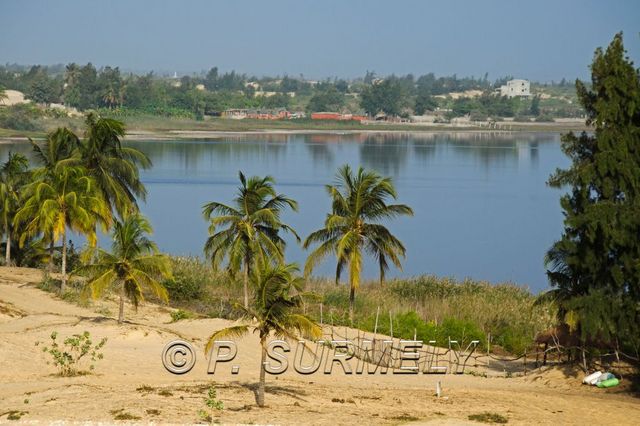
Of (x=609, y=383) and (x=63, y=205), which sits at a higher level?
(x=63, y=205)

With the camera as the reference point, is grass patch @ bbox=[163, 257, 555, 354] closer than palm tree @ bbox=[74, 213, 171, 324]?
No

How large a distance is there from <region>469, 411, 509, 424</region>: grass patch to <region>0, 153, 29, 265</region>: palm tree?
19.5 meters

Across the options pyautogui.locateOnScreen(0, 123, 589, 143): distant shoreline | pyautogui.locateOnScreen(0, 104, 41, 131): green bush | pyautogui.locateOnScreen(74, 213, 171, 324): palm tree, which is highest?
pyautogui.locateOnScreen(74, 213, 171, 324): palm tree

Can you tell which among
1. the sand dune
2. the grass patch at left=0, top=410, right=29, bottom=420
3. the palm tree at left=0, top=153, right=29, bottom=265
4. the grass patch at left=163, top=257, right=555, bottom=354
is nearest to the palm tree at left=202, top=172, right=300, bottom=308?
the grass patch at left=163, top=257, right=555, bottom=354

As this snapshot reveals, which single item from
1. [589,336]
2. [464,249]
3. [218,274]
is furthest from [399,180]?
[589,336]

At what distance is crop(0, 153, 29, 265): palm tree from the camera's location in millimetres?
34625

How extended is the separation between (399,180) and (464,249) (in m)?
32.9

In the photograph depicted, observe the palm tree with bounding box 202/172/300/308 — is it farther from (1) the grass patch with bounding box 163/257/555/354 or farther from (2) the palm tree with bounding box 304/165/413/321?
(1) the grass patch with bounding box 163/257/555/354

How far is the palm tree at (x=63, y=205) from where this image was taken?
2823 centimetres

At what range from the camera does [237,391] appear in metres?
19.4

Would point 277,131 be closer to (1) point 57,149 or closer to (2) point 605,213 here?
(1) point 57,149

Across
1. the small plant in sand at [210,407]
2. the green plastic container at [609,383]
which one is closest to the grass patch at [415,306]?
the green plastic container at [609,383]

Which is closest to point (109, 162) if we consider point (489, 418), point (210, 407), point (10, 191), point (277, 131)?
point (10, 191)

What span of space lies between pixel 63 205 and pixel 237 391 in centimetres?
1097
